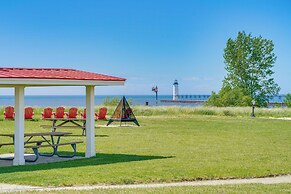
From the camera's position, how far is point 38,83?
13539mm

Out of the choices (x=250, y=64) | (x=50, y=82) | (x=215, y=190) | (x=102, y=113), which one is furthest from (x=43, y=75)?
(x=250, y=64)

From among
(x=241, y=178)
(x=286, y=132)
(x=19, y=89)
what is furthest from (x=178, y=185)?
(x=286, y=132)

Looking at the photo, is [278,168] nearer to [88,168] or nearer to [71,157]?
[88,168]

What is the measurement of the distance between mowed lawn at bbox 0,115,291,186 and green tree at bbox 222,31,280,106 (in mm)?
48265

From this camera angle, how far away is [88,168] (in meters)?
13.3

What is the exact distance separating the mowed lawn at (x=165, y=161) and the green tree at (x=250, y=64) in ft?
158

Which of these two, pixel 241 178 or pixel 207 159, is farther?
pixel 207 159

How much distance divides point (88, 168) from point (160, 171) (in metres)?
1.75

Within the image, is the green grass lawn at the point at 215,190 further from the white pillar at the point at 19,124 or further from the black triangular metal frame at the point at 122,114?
the black triangular metal frame at the point at 122,114

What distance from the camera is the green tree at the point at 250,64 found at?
70500 mm

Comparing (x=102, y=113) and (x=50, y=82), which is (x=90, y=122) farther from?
(x=102, y=113)

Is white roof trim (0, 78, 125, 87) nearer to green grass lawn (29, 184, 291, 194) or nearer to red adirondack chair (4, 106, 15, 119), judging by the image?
green grass lawn (29, 184, 291, 194)

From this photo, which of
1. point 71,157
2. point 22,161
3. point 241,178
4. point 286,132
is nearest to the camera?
point 241,178

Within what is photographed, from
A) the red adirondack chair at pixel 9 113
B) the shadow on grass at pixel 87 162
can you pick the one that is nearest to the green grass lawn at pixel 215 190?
the shadow on grass at pixel 87 162
